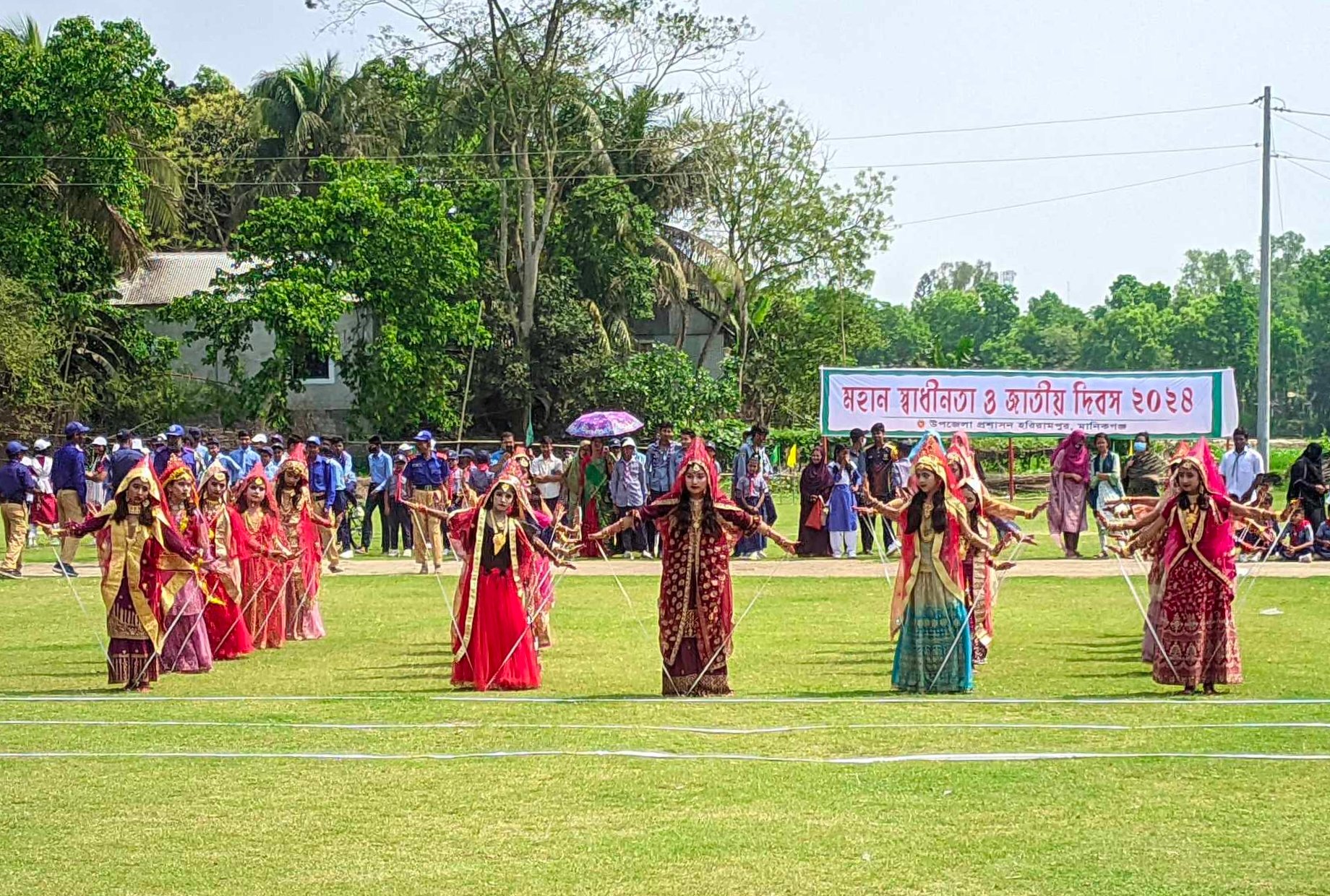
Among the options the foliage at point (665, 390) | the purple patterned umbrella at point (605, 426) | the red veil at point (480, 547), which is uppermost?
the foliage at point (665, 390)

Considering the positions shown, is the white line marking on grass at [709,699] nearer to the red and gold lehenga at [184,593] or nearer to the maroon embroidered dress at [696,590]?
the maroon embroidered dress at [696,590]

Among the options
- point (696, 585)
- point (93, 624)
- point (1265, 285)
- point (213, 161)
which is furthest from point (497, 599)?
point (213, 161)

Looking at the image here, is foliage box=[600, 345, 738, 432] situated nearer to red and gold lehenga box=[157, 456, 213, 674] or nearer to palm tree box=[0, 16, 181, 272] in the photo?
palm tree box=[0, 16, 181, 272]

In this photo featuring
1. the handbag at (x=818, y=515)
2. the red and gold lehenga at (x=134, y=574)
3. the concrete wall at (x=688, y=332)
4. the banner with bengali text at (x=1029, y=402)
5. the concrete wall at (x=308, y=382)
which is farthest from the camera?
the concrete wall at (x=688, y=332)

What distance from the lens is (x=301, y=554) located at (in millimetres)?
15195

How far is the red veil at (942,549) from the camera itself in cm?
1148

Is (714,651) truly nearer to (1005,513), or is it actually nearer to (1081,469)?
(1005,513)

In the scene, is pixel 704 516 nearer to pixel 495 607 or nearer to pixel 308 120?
pixel 495 607

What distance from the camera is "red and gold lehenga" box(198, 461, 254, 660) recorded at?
46.3ft

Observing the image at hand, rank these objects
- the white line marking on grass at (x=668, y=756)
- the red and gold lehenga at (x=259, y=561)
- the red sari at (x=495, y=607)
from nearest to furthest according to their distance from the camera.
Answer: the white line marking on grass at (x=668, y=756) → the red sari at (x=495, y=607) → the red and gold lehenga at (x=259, y=561)

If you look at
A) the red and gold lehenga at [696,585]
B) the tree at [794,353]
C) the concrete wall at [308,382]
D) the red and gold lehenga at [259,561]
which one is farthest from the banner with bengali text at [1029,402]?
the tree at [794,353]

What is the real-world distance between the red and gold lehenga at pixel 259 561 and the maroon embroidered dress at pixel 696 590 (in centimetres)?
450

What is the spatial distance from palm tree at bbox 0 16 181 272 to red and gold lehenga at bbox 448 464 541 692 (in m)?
29.7

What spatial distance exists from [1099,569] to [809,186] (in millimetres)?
30793
